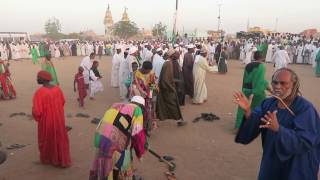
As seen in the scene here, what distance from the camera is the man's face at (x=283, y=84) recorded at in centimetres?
303

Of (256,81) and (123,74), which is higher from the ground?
(256,81)

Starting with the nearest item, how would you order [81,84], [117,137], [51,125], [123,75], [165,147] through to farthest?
[117,137] < [51,125] < [165,147] < [81,84] < [123,75]

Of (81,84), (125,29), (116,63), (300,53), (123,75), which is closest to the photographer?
(81,84)

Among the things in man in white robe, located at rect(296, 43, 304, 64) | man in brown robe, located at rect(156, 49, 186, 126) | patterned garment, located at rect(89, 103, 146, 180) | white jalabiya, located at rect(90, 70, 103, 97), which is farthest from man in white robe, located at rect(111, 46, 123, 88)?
man in white robe, located at rect(296, 43, 304, 64)

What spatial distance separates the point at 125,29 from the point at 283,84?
52152mm

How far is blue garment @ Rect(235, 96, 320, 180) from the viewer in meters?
2.83

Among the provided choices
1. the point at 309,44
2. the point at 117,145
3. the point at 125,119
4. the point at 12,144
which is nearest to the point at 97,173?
the point at 117,145

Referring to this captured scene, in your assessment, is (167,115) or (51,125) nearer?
(51,125)

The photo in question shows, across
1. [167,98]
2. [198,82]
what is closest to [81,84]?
[167,98]

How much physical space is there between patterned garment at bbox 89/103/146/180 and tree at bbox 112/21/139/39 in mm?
51095

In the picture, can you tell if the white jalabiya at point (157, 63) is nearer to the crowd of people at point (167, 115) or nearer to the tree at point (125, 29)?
the crowd of people at point (167, 115)

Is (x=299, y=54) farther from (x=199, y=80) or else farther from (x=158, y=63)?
(x=158, y=63)

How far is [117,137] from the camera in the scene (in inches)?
146

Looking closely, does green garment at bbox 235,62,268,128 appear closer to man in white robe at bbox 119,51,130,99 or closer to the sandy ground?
the sandy ground
